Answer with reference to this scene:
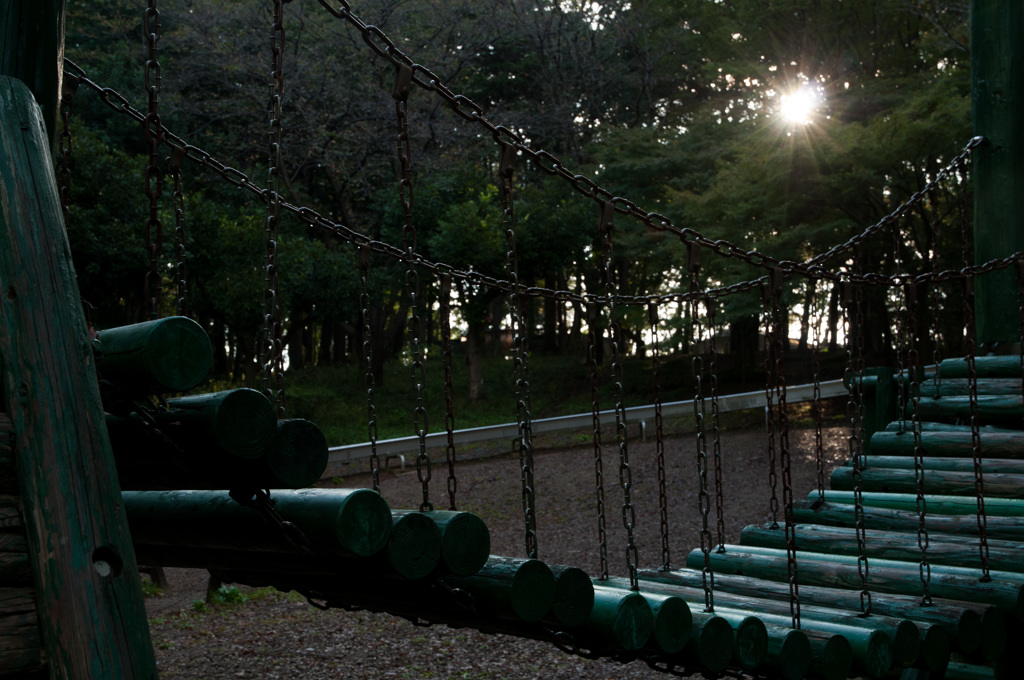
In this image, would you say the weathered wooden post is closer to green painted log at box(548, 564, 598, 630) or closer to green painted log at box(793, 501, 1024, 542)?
green painted log at box(548, 564, 598, 630)

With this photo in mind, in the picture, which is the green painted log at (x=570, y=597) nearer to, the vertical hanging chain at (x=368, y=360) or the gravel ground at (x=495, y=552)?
the vertical hanging chain at (x=368, y=360)

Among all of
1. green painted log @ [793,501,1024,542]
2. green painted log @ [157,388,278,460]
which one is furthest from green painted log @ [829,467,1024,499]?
green painted log @ [157,388,278,460]

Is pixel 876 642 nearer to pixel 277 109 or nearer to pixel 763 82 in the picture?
pixel 277 109

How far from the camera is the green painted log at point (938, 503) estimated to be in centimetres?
473

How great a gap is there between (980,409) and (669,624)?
3.97 m

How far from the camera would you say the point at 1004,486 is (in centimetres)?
509

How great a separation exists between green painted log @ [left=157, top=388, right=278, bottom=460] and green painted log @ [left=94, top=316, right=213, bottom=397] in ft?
0.24

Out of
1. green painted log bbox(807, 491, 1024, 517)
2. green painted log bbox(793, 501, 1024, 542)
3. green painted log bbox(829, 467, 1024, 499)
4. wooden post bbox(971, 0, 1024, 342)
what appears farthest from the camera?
wooden post bbox(971, 0, 1024, 342)

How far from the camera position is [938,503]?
5.00m

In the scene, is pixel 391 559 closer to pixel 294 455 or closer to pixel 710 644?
pixel 294 455

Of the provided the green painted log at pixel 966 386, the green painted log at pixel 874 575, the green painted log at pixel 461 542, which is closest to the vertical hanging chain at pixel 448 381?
the green painted log at pixel 461 542

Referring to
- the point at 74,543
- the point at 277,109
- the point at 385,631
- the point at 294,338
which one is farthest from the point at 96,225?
the point at 74,543

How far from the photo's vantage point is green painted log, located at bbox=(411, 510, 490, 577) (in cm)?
233

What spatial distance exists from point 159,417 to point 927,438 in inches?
207
